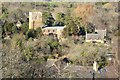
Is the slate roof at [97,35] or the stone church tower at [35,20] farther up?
the stone church tower at [35,20]

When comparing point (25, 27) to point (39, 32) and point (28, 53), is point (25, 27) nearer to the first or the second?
point (39, 32)

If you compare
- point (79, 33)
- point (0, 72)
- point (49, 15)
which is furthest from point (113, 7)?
point (0, 72)

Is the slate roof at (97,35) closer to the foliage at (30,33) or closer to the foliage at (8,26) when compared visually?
the foliage at (30,33)

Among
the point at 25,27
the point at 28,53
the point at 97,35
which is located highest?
the point at 25,27

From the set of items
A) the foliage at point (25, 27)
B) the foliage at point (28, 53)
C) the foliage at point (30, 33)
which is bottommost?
the foliage at point (28, 53)

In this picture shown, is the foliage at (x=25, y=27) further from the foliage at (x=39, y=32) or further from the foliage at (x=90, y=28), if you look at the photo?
the foliage at (x=90, y=28)

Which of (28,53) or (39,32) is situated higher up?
(39,32)

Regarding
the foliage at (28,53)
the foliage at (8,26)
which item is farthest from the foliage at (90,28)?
the foliage at (8,26)

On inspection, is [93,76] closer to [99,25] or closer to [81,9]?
[99,25]

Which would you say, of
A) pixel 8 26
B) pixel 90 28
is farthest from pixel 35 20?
pixel 90 28
